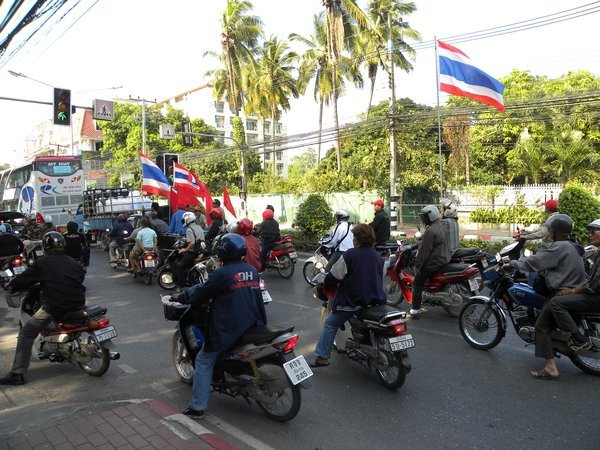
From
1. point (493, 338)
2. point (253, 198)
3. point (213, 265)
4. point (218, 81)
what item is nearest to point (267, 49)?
point (218, 81)

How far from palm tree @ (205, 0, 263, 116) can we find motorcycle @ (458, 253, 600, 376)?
31902 mm

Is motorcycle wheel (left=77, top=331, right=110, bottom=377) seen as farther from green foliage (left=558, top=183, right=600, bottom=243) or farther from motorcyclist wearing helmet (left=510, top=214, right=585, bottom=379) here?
green foliage (left=558, top=183, right=600, bottom=243)

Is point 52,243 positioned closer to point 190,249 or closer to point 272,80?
point 190,249

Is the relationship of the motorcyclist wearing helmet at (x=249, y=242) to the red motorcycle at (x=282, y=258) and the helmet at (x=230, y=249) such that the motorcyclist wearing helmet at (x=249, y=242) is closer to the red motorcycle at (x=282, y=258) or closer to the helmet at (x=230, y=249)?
the helmet at (x=230, y=249)

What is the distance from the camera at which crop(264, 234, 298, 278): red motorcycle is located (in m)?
10.7

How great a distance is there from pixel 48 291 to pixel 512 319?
5021 mm

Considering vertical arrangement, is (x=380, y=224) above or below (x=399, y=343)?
above

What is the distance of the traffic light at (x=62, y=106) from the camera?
15.8 metres

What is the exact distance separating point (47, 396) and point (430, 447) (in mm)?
3676

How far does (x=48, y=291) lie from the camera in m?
4.82

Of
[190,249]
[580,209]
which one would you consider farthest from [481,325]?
[580,209]

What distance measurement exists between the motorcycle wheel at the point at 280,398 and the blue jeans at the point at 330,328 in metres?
1.01

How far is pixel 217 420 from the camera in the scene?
12.8 feet

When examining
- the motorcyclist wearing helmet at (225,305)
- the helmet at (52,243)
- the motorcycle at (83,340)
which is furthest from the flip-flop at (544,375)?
the helmet at (52,243)
